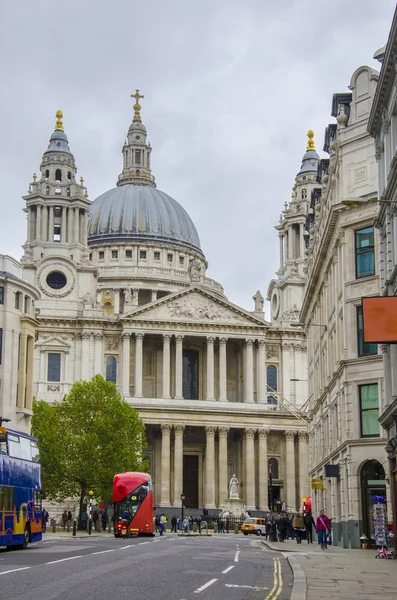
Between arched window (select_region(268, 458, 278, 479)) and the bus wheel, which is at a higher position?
arched window (select_region(268, 458, 278, 479))

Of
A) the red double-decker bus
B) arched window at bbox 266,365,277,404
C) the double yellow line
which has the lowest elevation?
the double yellow line

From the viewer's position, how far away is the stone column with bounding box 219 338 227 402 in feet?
352

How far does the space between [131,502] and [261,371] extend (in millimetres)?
50795

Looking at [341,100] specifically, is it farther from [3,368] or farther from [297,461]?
[297,461]

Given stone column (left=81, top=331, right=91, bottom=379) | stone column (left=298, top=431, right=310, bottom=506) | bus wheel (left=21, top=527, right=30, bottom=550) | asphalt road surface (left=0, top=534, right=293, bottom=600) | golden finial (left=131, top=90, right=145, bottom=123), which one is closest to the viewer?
asphalt road surface (left=0, top=534, right=293, bottom=600)

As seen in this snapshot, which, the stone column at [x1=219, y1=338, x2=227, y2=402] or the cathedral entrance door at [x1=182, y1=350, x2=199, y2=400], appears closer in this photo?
the stone column at [x1=219, y1=338, x2=227, y2=402]

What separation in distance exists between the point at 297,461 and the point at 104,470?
3274 centimetres

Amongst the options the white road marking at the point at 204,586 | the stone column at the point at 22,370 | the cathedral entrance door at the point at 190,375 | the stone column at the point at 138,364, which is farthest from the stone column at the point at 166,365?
the white road marking at the point at 204,586

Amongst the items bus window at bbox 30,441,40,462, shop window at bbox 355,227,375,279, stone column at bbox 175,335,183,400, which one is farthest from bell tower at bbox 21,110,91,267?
bus window at bbox 30,441,40,462

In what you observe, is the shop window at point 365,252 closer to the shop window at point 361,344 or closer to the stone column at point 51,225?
the shop window at point 361,344

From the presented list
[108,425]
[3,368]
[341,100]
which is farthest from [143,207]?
[341,100]

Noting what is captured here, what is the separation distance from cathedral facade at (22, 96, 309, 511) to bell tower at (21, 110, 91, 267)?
13 cm

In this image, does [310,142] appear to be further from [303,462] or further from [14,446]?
[14,446]

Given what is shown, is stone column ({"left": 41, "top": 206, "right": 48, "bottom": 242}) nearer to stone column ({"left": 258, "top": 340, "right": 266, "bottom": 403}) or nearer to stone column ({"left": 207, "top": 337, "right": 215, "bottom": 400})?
stone column ({"left": 207, "top": 337, "right": 215, "bottom": 400})
